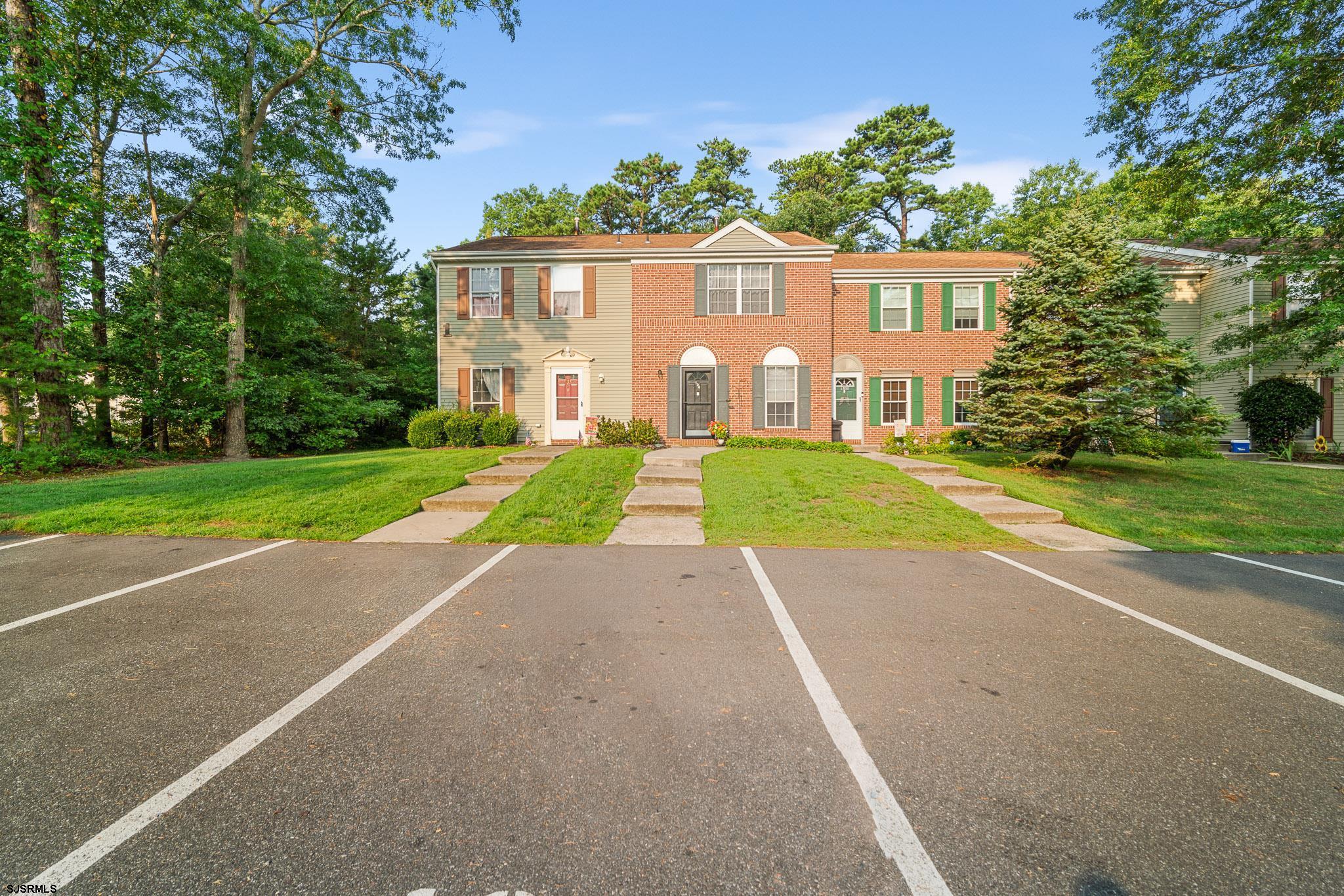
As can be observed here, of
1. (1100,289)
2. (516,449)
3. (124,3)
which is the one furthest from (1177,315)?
(124,3)

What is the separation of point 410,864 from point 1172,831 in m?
2.63

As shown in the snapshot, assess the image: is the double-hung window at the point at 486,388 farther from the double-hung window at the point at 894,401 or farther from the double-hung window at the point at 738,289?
the double-hung window at the point at 894,401

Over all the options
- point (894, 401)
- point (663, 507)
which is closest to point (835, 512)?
point (663, 507)

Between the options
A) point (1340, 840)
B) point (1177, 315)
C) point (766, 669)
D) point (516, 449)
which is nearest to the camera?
point (1340, 840)

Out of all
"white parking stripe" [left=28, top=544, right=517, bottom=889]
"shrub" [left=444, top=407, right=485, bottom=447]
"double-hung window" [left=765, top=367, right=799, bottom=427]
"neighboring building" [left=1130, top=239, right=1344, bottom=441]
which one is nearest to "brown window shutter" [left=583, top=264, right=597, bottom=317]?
"shrub" [left=444, top=407, right=485, bottom=447]

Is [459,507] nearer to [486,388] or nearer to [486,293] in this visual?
[486,388]

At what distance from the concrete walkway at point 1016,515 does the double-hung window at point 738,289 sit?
792 cm

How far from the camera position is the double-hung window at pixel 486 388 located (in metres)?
16.8

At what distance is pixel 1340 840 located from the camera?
1826 mm

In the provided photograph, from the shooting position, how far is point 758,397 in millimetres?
16281

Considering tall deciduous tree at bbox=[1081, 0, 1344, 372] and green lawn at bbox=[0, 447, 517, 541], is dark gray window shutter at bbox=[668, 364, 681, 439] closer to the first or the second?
green lawn at bbox=[0, 447, 517, 541]

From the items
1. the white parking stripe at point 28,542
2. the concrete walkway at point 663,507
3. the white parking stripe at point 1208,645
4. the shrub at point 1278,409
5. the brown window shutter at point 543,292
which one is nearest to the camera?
the white parking stripe at point 1208,645

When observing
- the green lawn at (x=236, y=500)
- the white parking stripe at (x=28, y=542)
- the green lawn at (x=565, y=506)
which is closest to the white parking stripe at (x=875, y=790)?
the green lawn at (x=565, y=506)

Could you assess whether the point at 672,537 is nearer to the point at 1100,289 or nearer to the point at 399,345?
the point at 1100,289
